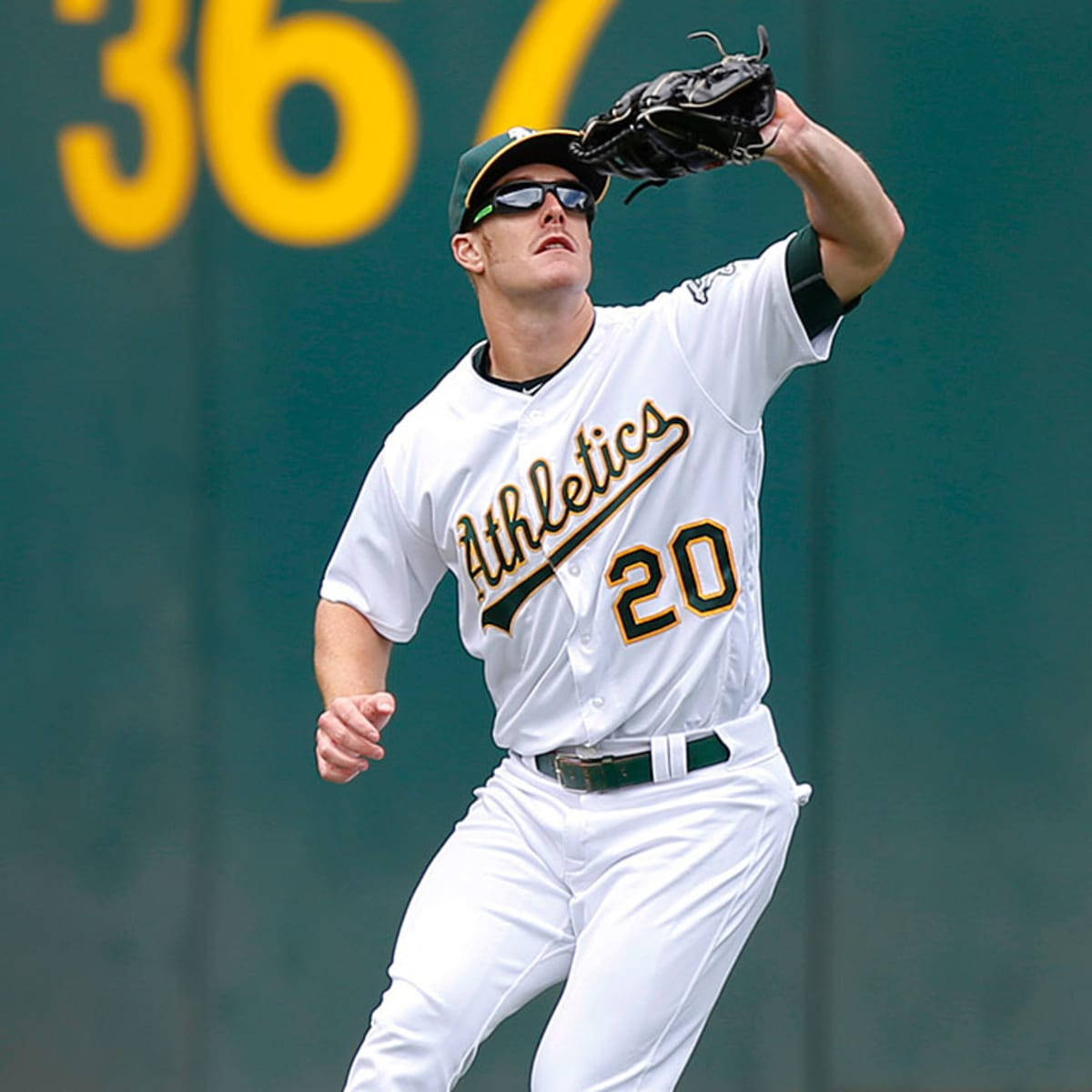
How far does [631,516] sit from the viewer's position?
125 inches

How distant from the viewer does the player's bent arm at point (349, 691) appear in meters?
3.05

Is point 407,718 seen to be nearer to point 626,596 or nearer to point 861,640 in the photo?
point 861,640

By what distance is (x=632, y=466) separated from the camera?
3.19 metres

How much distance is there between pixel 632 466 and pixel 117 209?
5.94 ft

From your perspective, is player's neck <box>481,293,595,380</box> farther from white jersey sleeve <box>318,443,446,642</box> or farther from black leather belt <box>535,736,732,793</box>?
black leather belt <box>535,736,732,793</box>

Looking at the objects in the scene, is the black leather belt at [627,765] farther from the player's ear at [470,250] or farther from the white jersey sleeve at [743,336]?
the player's ear at [470,250]

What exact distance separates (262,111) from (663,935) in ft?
7.30

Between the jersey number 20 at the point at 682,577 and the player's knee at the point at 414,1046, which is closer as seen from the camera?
the player's knee at the point at 414,1046

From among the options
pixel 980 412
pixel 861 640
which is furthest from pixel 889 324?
pixel 861 640

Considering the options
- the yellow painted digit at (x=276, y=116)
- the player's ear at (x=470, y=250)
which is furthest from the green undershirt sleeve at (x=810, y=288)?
the yellow painted digit at (x=276, y=116)

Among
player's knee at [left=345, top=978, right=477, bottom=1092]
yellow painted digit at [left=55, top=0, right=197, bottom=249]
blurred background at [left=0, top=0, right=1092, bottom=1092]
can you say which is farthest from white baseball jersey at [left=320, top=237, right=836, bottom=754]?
yellow painted digit at [left=55, top=0, right=197, bottom=249]

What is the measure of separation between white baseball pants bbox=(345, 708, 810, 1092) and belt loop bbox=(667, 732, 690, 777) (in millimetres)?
21

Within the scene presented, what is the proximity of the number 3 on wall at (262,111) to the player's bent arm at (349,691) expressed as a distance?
1.28m

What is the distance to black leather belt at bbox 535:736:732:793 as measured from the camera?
3.16m
